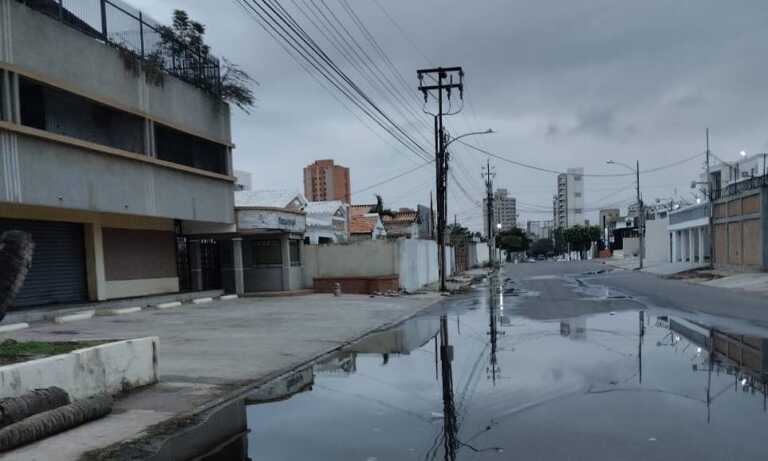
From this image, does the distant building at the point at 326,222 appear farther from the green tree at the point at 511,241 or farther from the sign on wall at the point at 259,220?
the green tree at the point at 511,241

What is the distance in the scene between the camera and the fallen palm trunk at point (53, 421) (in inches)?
221

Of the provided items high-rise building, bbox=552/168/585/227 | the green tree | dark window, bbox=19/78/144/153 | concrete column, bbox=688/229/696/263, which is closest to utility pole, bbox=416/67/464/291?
dark window, bbox=19/78/144/153

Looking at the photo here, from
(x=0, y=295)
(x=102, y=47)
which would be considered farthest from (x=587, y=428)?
(x=102, y=47)

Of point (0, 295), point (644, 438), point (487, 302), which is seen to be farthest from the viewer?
point (487, 302)

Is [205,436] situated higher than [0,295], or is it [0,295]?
[0,295]

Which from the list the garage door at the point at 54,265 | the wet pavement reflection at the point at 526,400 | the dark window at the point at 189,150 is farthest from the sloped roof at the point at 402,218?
the wet pavement reflection at the point at 526,400

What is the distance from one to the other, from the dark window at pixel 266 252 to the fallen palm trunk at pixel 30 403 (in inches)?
872

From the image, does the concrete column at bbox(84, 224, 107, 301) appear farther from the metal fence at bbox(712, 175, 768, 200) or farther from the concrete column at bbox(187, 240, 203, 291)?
the metal fence at bbox(712, 175, 768, 200)

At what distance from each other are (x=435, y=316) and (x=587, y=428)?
12.9 meters

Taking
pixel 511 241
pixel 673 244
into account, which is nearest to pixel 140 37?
pixel 673 244

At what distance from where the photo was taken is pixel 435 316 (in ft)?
62.3

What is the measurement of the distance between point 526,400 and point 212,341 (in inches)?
313

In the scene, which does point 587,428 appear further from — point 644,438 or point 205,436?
point 205,436

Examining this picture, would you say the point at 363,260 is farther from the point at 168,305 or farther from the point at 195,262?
the point at 168,305
